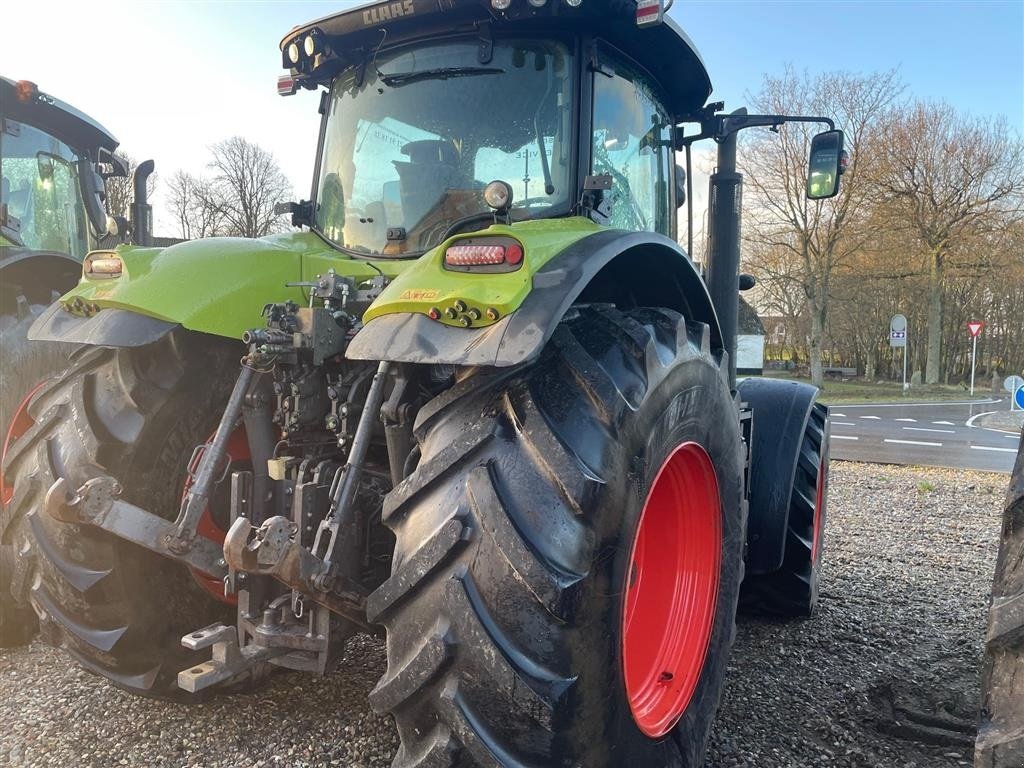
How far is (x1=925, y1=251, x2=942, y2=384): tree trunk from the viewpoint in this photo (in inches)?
984

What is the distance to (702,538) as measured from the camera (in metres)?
2.46

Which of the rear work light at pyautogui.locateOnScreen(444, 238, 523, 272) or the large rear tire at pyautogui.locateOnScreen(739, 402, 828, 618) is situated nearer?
the rear work light at pyautogui.locateOnScreen(444, 238, 523, 272)

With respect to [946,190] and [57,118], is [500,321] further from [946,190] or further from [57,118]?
[946,190]

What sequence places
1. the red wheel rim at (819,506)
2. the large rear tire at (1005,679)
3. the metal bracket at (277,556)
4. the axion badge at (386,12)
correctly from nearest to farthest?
the large rear tire at (1005,679) < the metal bracket at (277,556) < the axion badge at (386,12) < the red wheel rim at (819,506)

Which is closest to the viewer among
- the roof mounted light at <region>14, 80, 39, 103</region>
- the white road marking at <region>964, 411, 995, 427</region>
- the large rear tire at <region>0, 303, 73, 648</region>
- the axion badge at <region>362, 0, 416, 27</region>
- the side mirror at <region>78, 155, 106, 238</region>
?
the axion badge at <region>362, 0, 416, 27</region>

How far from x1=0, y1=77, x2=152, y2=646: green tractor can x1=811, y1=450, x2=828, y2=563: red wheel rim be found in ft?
11.3

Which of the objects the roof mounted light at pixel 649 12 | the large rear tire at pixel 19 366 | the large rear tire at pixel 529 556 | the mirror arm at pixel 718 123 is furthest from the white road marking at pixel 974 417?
the large rear tire at pixel 19 366

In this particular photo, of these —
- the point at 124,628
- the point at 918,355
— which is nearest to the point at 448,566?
the point at 124,628

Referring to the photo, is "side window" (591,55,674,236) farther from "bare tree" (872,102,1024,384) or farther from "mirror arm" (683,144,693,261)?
"bare tree" (872,102,1024,384)

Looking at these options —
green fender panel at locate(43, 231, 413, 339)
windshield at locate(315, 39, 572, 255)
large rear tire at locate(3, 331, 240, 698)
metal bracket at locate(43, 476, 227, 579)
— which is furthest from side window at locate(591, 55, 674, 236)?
metal bracket at locate(43, 476, 227, 579)

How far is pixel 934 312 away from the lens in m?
25.6

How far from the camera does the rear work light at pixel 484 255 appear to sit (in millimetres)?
1665

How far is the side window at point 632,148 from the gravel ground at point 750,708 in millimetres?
1907

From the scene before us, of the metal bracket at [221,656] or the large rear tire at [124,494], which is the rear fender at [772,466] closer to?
the metal bracket at [221,656]
